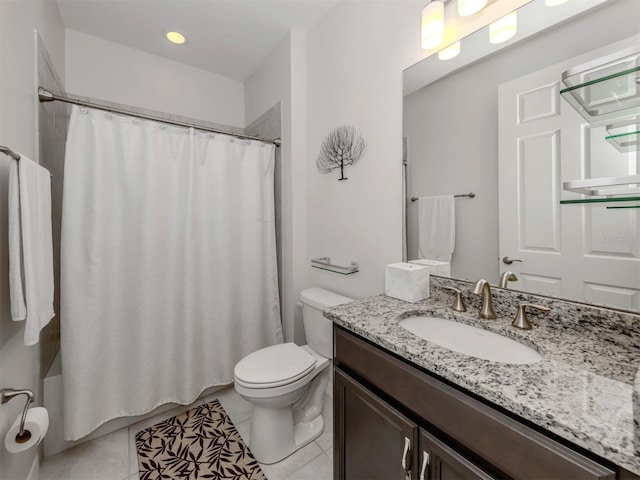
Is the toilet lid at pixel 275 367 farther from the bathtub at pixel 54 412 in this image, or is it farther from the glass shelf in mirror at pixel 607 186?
the glass shelf in mirror at pixel 607 186

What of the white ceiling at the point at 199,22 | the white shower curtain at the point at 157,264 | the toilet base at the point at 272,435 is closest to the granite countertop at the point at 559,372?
the toilet base at the point at 272,435

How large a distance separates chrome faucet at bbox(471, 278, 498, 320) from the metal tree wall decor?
0.93 metres

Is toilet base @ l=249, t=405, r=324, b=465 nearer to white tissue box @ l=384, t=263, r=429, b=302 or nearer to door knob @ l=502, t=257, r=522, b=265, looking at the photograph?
white tissue box @ l=384, t=263, r=429, b=302

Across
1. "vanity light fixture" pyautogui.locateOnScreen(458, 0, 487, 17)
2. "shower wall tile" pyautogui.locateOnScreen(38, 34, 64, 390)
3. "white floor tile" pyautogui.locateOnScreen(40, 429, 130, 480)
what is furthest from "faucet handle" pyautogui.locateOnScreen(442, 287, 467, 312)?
"shower wall tile" pyautogui.locateOnScreen(38, 34, 64, 390)

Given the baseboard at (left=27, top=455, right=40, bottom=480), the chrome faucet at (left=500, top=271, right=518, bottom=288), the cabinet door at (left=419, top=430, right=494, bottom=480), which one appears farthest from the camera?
the baseboard at (left=27, top=455, right=40, bottom=480)

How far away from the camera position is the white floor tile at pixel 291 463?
1352 millimetres

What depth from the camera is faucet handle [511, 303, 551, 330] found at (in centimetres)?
88

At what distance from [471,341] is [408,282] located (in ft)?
1.02

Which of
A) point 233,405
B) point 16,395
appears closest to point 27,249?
point 16,395

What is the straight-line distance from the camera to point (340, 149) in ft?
5.51

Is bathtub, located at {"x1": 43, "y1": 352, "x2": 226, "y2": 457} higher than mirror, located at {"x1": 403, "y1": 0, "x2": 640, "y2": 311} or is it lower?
lower

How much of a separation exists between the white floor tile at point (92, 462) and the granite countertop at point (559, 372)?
1429mm

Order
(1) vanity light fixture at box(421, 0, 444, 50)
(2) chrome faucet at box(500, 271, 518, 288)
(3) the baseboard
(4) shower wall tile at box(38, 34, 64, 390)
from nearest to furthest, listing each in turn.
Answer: (2) chrome faucet at box(500, 271, 518, 288) → (1) vanity light fixture at box(421, 0, 444, 50) → (3) the baseboard → (4) shower wall tile at box(38, 34, 64, 390)

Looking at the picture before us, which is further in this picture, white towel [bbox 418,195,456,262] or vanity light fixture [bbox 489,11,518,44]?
white towel [bbox 418,195,456,262]
